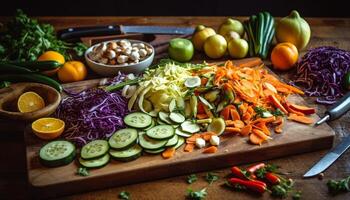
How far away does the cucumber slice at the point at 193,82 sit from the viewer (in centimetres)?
265

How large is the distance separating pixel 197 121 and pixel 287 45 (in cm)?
113

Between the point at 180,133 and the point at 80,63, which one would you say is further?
the point at 80,63

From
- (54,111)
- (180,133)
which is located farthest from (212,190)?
(54,111)

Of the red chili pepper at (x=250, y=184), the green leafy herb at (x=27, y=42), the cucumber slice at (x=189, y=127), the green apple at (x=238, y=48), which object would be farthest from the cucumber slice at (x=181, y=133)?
the green leafy herb at (x=27, y=42)

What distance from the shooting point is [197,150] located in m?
2.27

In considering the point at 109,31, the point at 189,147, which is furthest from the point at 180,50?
the point at 189,147

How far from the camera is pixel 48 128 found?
7.88 feet

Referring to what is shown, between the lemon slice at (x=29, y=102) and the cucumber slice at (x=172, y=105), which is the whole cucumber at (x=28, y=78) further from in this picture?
the cucumber slice at (x=172, y=105)

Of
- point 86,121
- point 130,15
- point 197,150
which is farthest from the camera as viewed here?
point 130,15

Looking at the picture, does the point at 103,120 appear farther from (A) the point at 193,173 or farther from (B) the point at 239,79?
(B) the point at 239,79

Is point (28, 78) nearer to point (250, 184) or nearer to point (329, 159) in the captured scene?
point (250, 184)

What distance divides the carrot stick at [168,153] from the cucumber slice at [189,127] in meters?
0.16

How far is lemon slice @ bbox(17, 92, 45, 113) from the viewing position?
2564 mm

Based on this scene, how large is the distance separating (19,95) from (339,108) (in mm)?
1873
